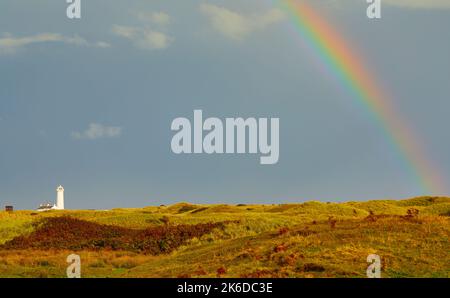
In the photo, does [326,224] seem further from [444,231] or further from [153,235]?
[153,235]

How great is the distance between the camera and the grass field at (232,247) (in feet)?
101

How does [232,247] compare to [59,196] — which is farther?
[59,196]

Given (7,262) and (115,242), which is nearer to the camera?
(7,262)

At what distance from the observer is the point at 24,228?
64.6 m

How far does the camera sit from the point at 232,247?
130 ft

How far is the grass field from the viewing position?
101 ft

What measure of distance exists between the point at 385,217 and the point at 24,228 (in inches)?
1507

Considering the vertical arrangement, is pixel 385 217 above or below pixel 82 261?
above

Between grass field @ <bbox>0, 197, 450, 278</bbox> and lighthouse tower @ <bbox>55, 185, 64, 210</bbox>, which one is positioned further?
lighthouse tower @ <bbox>55, 185, 64, 210</bbox>

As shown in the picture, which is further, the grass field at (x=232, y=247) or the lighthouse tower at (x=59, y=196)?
the lighthouse tower at (x=59, y=196)

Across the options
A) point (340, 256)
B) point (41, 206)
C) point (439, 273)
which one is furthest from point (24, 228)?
point (41, 206)

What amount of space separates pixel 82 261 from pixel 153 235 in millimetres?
13691
